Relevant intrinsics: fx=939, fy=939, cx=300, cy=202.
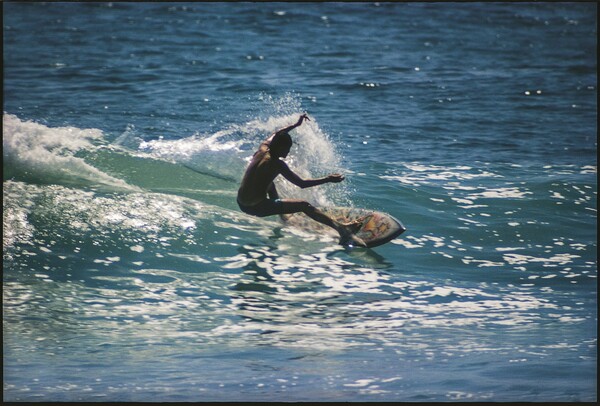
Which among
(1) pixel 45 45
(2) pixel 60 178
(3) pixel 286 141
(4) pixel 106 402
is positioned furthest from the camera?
(1) pixel 45 45

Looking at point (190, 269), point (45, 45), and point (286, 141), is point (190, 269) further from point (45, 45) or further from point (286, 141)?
point (45, 45)

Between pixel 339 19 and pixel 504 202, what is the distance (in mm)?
14547

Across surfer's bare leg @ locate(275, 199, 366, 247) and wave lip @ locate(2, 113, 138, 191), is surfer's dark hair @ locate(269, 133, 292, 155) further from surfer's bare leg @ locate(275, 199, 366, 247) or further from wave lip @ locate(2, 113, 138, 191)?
wave lip @ locate(2, 113, 138, 191)

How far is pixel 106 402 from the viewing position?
6.43 metres

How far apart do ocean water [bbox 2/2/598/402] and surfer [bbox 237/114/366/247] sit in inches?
15.0

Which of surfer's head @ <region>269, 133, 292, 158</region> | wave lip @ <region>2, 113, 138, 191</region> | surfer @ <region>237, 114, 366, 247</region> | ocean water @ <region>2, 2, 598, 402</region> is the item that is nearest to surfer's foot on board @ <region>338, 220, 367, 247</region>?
surfer @ <region>237, 114, 366, 247</region>

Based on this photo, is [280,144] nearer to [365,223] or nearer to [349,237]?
[349,237]

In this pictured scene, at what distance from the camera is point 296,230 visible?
11023 millimetres

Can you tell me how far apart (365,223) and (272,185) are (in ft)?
3.81

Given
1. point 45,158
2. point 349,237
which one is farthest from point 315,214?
point 45,158

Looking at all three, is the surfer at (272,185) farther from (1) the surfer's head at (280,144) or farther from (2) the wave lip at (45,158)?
(2) the wave lip at (45,158)

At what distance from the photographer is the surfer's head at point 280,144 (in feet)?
32.3

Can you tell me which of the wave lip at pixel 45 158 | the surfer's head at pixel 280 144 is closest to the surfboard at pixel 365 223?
the surfer's head at pixel 280 144

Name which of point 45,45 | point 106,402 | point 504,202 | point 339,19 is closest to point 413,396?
point 106,402
